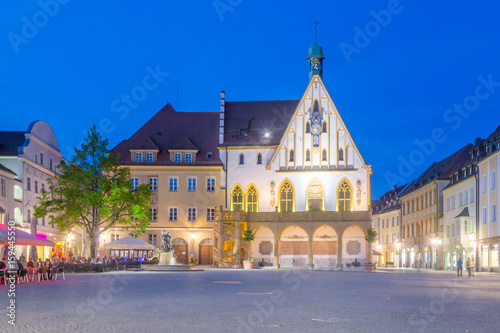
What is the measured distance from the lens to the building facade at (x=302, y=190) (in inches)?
2493

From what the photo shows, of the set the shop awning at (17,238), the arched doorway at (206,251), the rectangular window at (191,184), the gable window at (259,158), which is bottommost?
the arched doorway at (206,251)

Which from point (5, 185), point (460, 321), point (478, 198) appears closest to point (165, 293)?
point (460, 321)

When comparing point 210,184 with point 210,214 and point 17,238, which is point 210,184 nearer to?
point 210,214

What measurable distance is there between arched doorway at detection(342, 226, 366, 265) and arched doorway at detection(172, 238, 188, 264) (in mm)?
15240

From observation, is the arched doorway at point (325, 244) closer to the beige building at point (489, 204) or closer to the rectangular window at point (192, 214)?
the rectangular window at point (192, 214)

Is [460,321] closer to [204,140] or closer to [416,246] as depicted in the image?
[204,140]

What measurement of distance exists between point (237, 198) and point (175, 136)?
372 inches

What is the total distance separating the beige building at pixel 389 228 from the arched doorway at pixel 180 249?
103ft

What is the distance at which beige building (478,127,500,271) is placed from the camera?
5494 cm

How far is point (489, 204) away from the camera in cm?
5709

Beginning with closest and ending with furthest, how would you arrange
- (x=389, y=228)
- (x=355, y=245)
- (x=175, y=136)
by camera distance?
(x=355, y=245), (x=175, y=136), (x=389, y=228)

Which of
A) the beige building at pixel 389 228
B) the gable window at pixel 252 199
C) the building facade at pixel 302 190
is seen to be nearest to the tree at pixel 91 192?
the building facade at pixel 302 190

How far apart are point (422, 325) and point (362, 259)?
172ft

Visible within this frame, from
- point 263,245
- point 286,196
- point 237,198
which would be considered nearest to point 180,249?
point 237,198
